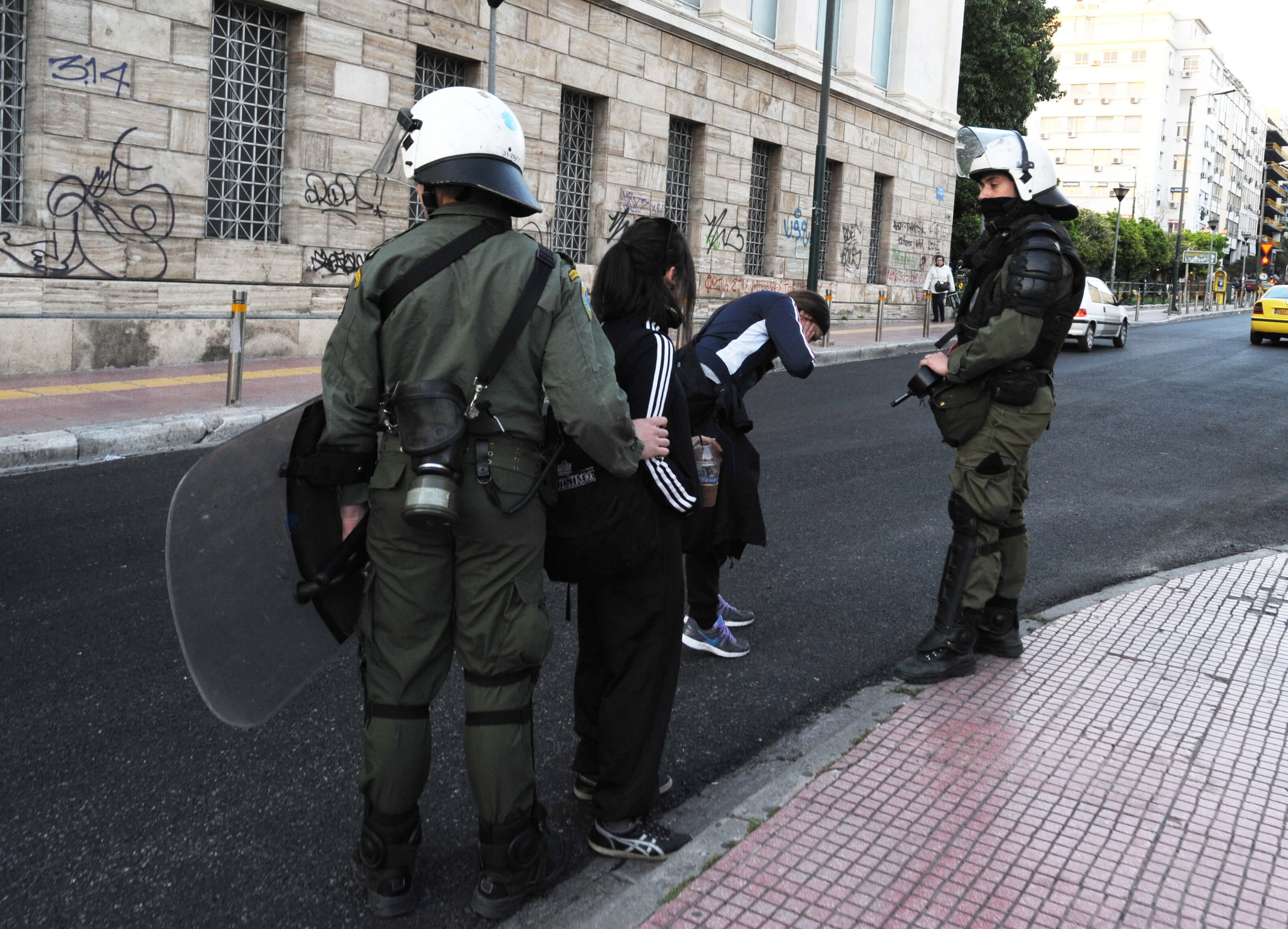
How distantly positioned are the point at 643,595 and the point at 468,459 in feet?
2.08

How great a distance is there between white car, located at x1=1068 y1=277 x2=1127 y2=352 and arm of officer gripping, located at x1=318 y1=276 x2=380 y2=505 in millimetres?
20900

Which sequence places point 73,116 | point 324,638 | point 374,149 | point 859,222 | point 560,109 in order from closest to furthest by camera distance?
point 324,638
point 73,116
point 374,149
point 560,109
point 859,222

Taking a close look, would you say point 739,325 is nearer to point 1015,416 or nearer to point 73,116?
point 1015,416

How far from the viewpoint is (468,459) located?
263cm

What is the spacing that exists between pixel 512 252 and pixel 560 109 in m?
16.4

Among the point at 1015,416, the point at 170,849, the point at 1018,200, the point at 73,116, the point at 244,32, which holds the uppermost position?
the point at 244,32

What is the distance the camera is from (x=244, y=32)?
1362 cm

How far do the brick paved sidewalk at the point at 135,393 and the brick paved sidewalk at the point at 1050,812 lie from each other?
5757 mm

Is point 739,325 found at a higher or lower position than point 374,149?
lower

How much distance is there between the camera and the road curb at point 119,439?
7680mm

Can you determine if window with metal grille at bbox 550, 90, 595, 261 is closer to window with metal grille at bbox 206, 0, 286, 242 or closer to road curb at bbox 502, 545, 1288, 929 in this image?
window with metal grille at bbox 206, 0, 286, 242

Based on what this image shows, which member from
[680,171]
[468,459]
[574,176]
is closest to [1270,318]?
[680,171]

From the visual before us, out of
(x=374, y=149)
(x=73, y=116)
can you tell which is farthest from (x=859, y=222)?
(x=73, y=116)

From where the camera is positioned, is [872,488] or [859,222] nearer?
[872,488]
